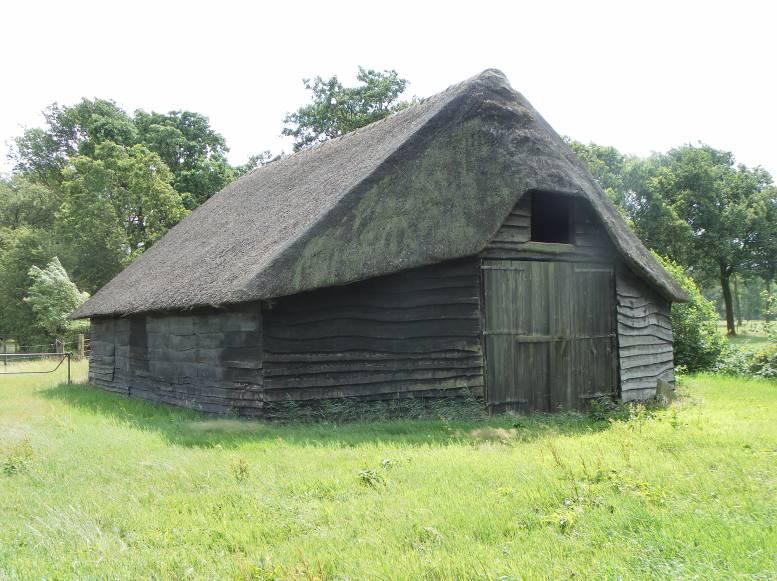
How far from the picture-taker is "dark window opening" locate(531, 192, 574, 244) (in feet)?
42.5

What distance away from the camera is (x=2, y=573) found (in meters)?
4.06

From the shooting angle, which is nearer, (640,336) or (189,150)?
(640,336)

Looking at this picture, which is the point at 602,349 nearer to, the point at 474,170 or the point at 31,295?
→ the point at 474,170

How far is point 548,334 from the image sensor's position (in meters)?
10.9

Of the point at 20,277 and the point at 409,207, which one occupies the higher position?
the point at 20,277

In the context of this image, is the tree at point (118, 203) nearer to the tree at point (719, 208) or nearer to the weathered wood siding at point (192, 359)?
the weathered wood siding at point (192, 359)

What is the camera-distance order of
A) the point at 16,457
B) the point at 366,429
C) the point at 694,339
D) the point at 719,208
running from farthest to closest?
the point at 719,208 < the point at 694,339 < the point at 366,429 < the point at 16,457

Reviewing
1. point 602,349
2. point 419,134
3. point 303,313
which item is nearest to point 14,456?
point 303,313

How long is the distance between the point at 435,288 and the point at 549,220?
4683 millimetres

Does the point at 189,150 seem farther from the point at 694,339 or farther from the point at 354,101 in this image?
the point at 694,339

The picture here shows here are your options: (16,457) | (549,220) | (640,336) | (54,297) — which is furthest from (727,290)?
(16,457)

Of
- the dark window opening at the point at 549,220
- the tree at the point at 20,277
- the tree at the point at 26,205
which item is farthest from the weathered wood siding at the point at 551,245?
the tree at the point at 26,205

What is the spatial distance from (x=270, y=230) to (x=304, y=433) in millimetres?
4422

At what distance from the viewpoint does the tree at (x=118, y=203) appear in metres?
32.0
